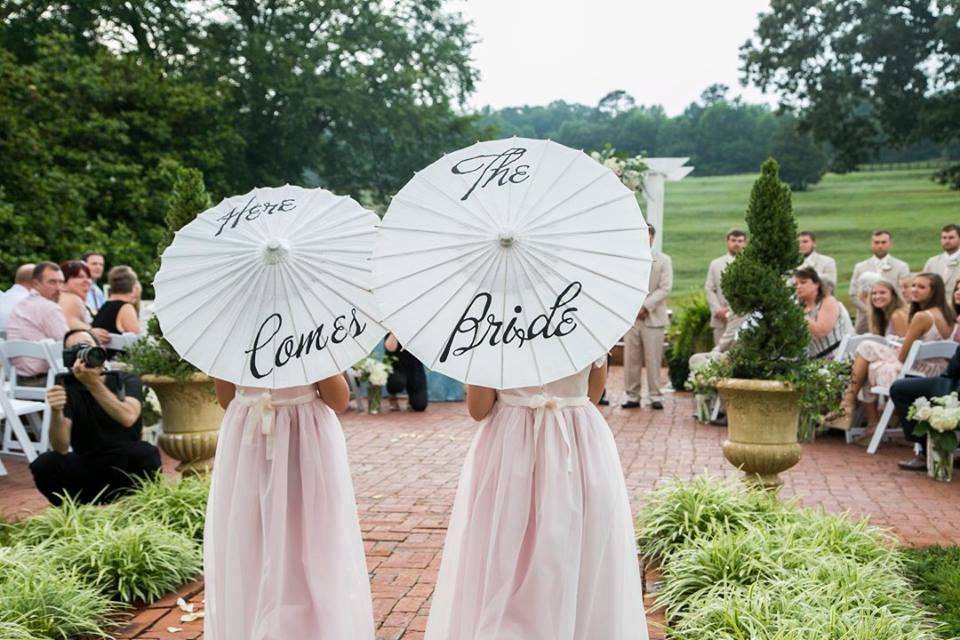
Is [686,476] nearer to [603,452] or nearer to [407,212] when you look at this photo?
[603,452]

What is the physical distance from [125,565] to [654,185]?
39.5 feet

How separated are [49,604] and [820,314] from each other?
6.98 metres

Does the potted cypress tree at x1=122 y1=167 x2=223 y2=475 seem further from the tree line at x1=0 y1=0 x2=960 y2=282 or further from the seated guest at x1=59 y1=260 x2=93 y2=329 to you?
the tree line at x1=0 y1=0 x2=960 y2=282

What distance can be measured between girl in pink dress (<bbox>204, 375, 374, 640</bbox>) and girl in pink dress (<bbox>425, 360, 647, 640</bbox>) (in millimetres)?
430

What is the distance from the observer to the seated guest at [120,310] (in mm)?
8078

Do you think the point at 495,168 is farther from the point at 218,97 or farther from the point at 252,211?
the point at 218,97

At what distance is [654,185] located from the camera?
1519 cm

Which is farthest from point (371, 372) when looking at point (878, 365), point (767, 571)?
point (767, 571)

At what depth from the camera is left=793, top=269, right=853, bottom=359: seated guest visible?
339 inches

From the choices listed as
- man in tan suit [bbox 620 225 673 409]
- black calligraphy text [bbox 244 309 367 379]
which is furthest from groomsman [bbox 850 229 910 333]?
black calligraphy text [bbox 244 309 367 379]

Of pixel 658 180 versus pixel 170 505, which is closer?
pixel 170 505

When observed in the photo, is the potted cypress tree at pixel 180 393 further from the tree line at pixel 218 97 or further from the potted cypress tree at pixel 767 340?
the tree line at pixel 218 97

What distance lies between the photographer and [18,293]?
30.0 ft

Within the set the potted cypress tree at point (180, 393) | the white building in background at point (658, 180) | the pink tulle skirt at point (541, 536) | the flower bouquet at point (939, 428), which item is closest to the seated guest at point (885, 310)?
the flower bouquet at point (939, 428)
